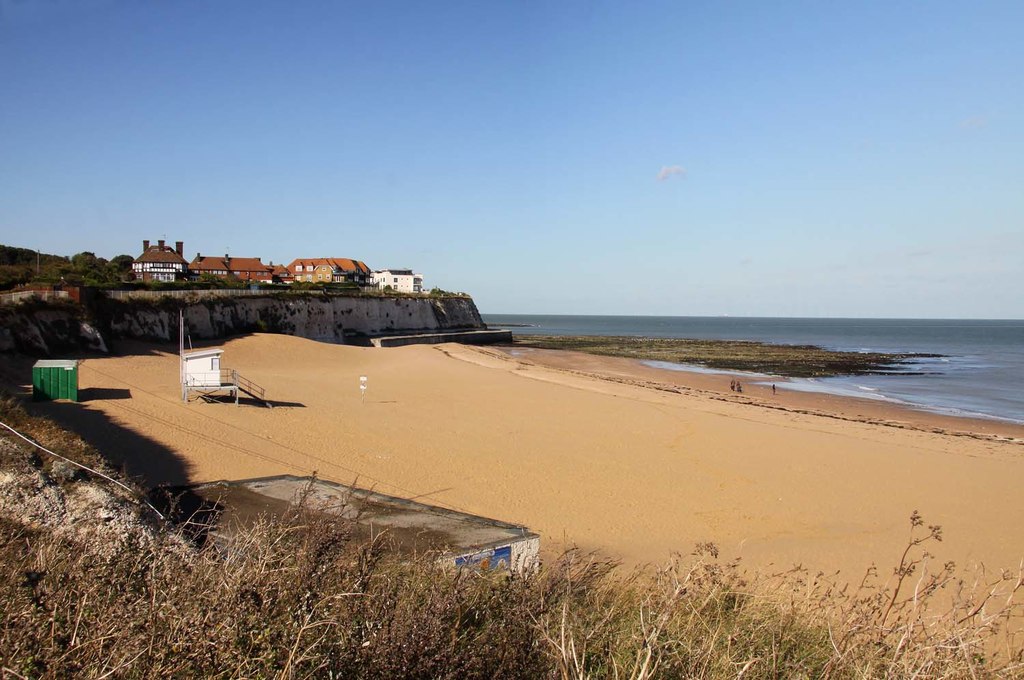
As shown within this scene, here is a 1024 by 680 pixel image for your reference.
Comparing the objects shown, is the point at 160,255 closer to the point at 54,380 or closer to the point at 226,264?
the point at 226,264

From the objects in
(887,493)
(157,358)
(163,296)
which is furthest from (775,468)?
(163,296)

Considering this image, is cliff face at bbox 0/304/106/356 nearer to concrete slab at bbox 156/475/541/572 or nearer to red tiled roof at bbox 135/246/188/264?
concrete slab at bbox 156/475/541/572

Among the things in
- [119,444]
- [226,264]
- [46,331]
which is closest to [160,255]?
[226,264]

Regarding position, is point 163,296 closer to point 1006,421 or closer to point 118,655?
point 118,655

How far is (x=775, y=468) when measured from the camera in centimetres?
1602

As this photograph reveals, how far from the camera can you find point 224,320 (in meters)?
38.7

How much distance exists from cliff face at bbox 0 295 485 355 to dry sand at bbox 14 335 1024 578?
2.31 meters

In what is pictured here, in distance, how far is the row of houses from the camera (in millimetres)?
64188

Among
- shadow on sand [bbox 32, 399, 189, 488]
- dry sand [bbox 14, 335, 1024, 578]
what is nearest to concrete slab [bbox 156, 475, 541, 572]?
dry sand [bbox 14, 335, 1024, 578]

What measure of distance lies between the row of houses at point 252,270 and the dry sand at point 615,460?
43.2 metres

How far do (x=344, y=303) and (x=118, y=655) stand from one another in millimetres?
52004

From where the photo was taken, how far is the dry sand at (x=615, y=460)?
11469 mm

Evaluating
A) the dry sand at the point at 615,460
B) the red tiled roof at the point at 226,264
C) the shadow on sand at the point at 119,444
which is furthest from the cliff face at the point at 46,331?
the red tiled roof at the point at 226,264

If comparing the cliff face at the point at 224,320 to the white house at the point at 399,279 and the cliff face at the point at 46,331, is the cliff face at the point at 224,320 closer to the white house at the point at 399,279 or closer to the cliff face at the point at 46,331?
the cliff face at the point at 46,331
